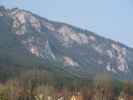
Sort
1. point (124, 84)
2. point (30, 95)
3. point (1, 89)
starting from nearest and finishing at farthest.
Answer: point (1, 89) → point (30, 95) → point (124, 84)

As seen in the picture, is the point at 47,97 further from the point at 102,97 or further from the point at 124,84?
the point at 124,84

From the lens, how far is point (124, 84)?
196 meters

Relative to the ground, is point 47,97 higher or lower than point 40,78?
lower

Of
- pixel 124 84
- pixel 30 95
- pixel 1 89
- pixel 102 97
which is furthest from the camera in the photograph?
pixel 124 84

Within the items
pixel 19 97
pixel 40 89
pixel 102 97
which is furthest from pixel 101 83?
pixel 19 97

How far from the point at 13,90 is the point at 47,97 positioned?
44.2 feet

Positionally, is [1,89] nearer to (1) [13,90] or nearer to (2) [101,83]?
(1) [13,90]

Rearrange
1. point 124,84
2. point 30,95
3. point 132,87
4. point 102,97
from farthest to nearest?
1. point 124,84
2. point 132,87
3. point 102,97
4. point 30,95

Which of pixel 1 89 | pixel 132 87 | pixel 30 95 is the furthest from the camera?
pixel 132 87

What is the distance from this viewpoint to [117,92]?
188000 mm

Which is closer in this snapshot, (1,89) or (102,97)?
(1,89)

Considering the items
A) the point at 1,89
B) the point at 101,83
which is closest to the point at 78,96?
the point at 101,83

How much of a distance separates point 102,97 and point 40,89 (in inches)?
862

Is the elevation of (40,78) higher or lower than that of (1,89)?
higher
